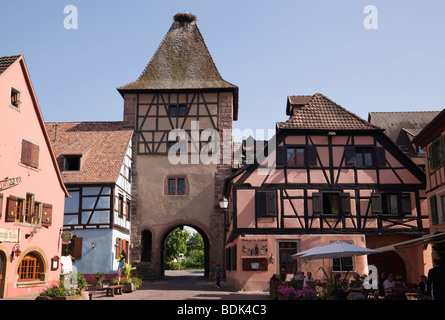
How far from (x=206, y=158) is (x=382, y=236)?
12.5 meters

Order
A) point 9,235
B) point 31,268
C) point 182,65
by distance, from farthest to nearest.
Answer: point 182,65 → point 31,268 → point 9,235

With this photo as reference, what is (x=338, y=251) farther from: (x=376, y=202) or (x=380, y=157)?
(x=380, y=157)

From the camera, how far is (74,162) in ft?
92.6

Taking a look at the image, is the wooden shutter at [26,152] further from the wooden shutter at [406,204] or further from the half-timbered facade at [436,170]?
the wooden shutter at [406,204]

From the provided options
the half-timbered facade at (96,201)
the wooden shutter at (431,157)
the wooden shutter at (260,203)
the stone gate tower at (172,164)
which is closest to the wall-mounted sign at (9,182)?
the half-timbered facade at (96,201)

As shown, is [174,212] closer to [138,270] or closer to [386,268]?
[138,270]

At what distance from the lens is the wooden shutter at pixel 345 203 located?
889 inches

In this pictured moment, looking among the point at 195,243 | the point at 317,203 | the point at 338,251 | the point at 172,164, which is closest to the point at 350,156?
the point at 317,203

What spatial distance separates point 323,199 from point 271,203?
2.59m

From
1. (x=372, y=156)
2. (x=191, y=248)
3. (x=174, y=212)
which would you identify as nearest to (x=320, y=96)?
(x=372, y=156)

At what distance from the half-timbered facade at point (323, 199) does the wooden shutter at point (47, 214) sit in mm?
8084

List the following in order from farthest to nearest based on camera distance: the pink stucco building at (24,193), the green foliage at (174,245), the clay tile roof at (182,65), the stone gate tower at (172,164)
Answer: the green foliage at (174,245) < the clay tile roof at (182,65) < the stone gate tower at (172,164) < the pink stucco building at (24,193)

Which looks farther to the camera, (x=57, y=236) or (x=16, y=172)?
(x=57, y=236)

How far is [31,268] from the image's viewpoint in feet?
65.2
